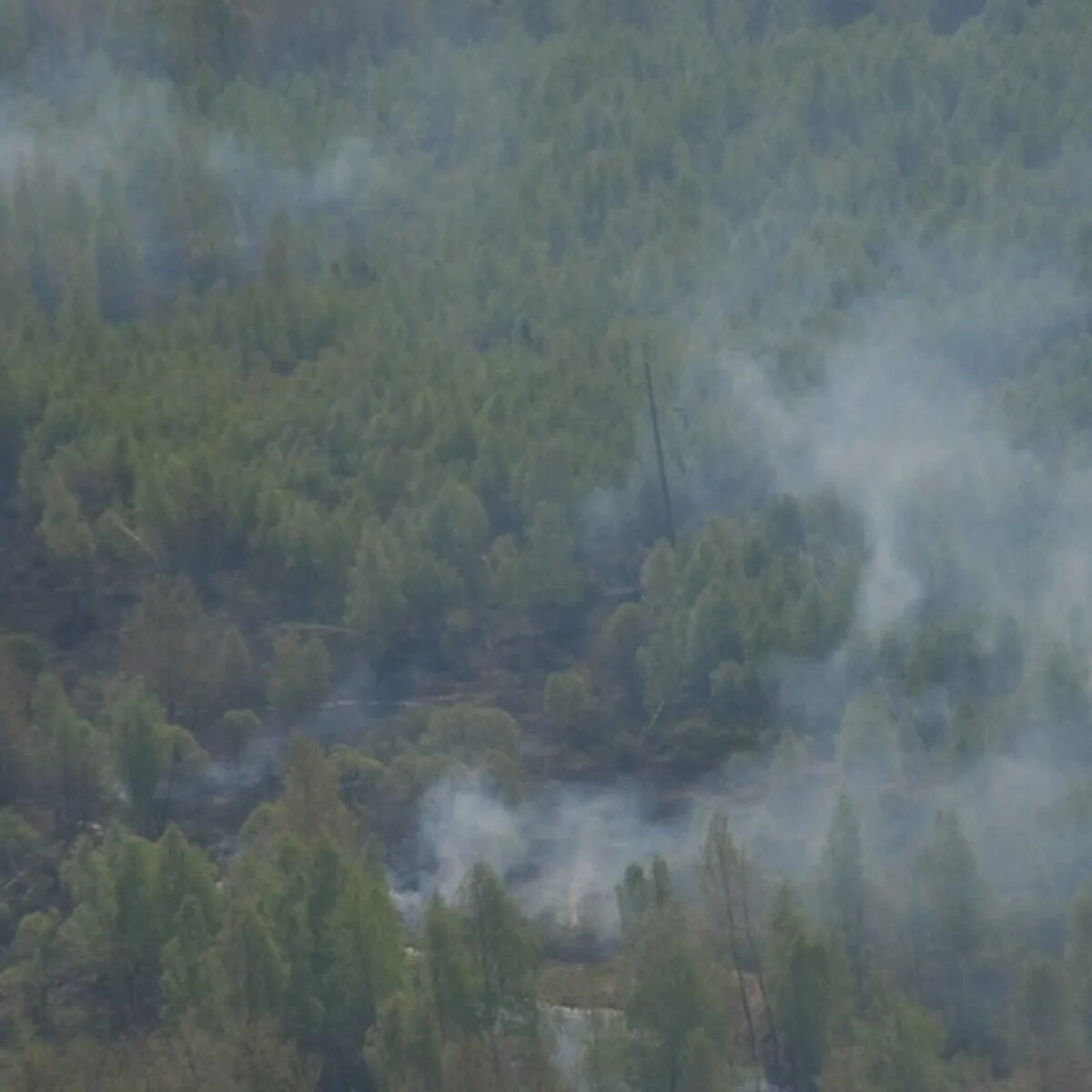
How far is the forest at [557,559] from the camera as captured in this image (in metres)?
13.8

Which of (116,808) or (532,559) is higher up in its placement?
(532,559)

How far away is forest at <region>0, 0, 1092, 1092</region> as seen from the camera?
13844 millimetres

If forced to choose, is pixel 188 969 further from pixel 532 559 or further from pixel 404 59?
pixel 404 59

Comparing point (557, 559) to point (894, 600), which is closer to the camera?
point (894, 600)

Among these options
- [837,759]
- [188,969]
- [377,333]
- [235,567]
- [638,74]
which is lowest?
[188,969]

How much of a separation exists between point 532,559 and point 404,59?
14.8m

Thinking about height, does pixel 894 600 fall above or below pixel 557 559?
below

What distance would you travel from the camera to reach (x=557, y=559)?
20.1m

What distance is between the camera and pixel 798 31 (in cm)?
3253

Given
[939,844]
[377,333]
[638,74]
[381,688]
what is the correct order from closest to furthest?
[939,844] → [381,688] → [377,333] → [638,74]

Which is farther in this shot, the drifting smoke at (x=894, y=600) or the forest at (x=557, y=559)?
the drifting smoke at (x=894, y=600)

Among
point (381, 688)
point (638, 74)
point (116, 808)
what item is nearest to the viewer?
point (116, 808)

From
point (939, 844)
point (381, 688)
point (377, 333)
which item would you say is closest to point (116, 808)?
point (381, 688)

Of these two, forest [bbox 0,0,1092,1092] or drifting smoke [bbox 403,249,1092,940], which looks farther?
drifting smoke [bbox 403,249,1092,940]
